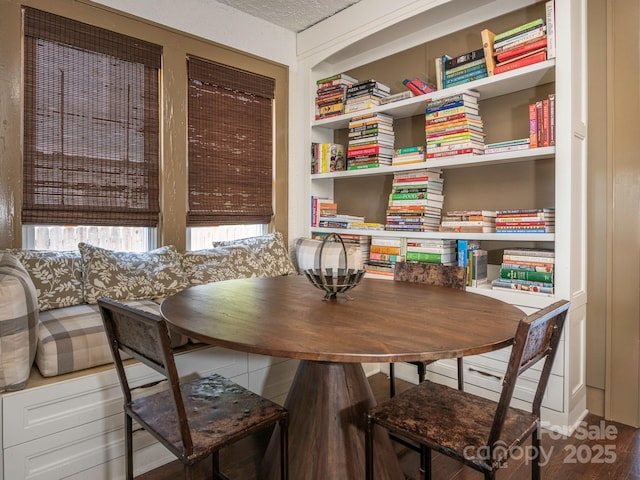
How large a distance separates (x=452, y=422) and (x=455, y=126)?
1.89 m

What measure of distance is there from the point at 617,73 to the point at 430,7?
1.17 m

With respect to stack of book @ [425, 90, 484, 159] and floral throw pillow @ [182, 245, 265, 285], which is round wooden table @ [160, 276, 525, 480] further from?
stack of book @ [425, 90, 484, 159]

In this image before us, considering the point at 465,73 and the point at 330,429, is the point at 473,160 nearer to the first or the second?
the point at 465,73

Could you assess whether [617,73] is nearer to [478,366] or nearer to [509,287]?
[509,287]

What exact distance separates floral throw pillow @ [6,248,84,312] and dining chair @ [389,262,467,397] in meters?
1.78

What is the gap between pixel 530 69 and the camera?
2236 mm

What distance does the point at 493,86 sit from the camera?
2.49 m

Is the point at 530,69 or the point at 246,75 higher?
the point at 246,75

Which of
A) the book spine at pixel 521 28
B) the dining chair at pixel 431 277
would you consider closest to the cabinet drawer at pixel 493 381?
the dining chair at pixel 431 277

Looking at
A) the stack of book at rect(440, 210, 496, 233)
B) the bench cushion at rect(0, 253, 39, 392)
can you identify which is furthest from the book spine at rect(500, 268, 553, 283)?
the bench cushion at rect(0, 253, 39, 392)

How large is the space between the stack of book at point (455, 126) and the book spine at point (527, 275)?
0.76m

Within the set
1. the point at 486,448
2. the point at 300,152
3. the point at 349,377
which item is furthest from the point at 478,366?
the point at 300,152

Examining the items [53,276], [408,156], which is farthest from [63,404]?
[408,156]

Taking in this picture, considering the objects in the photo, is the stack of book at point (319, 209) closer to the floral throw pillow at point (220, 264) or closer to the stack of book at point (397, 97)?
the floral throw pillow at point (220, 264)
